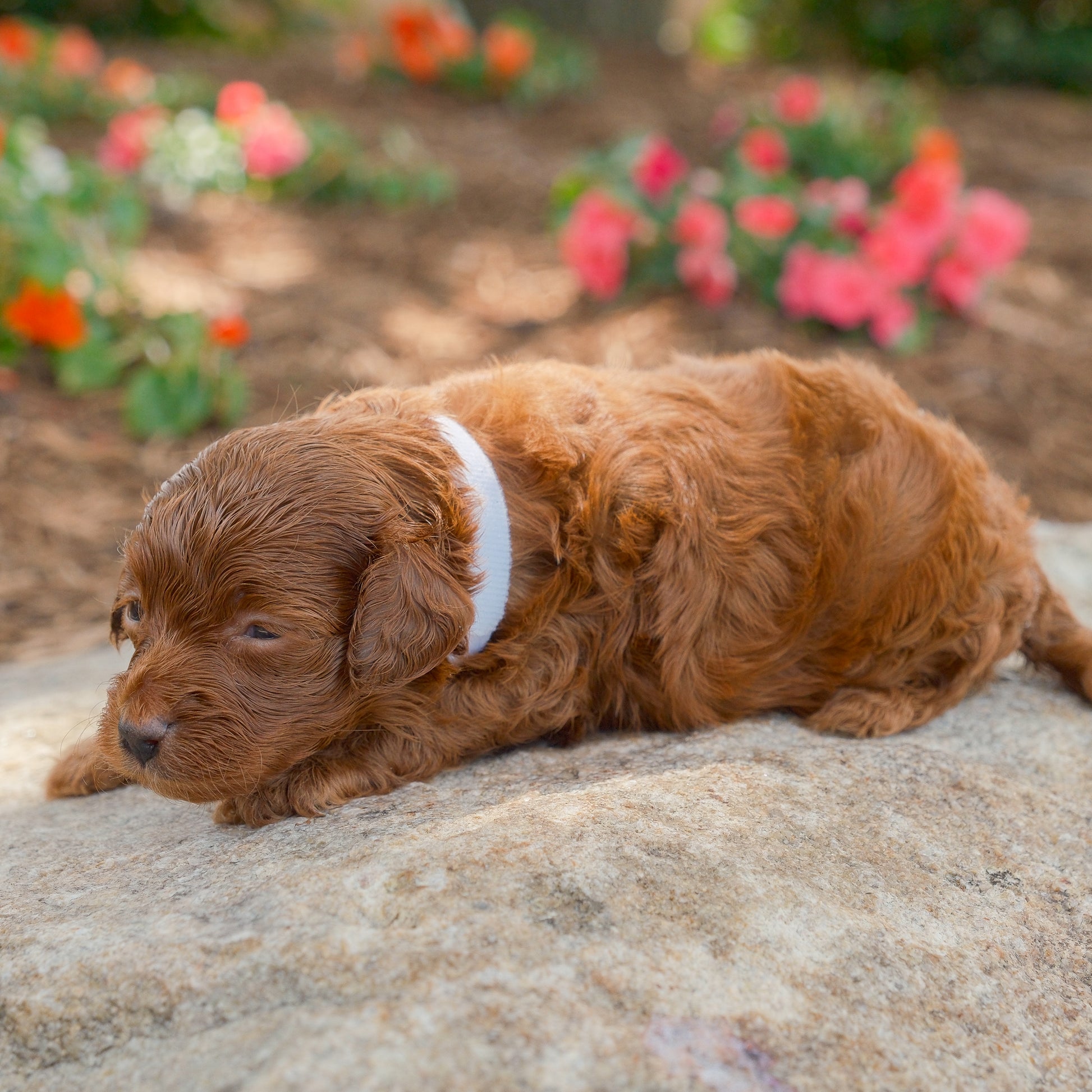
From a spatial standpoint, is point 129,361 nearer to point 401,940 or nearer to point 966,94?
point 401,940

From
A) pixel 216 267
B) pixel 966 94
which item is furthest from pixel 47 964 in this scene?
pixel 966 94

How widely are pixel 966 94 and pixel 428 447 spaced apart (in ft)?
39.0

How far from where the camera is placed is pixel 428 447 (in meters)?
2.79

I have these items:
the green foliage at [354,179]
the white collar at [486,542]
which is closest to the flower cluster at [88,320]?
the green foliage at [354,179]

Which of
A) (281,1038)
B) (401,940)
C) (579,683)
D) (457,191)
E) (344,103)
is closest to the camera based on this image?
(281,1038)

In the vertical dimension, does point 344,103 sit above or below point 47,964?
above

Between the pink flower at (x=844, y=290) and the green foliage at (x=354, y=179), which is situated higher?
the green foliage at (x=354, y=179)

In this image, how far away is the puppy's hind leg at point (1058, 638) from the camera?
3.62 m

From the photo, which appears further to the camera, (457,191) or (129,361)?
(457,191)

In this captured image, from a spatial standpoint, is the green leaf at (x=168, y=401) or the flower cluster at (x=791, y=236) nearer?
the green leaf at (x=168, y=401)

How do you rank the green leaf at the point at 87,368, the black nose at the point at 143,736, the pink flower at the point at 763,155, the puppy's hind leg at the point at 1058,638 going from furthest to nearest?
the pink flower at the point at 763,155 → the green leaf at the point at 87,368 → the puppy's hind leg at the point at 1058,638 → the black nose at the point at 143,736

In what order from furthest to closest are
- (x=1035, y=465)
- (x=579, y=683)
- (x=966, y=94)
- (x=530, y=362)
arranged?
(x=966, y=94)
(x=1035, y=465)
(x=530, y=362)
(x=579, y=683)

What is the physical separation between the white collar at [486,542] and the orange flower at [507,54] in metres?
8.91

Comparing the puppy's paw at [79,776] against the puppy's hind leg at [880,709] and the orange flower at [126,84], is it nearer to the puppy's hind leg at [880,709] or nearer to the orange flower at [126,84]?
the puppy's hind leg at [880,709]
